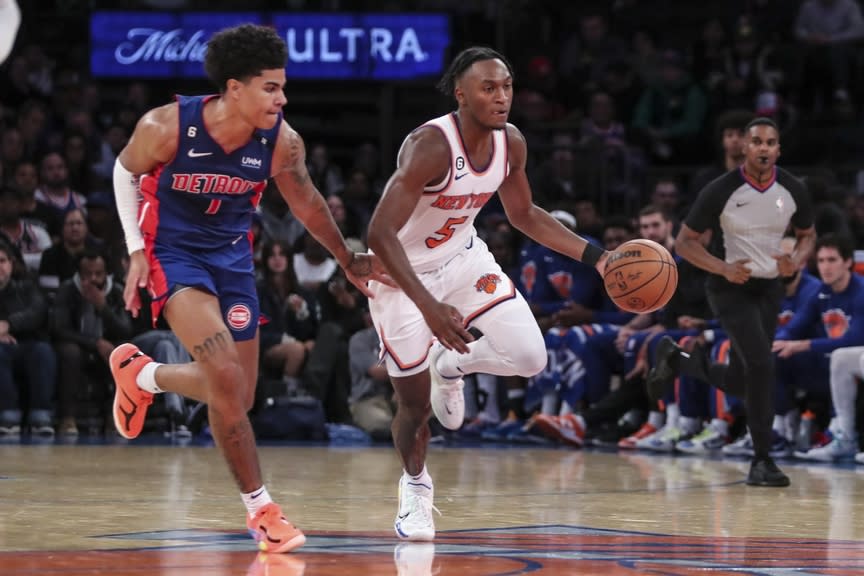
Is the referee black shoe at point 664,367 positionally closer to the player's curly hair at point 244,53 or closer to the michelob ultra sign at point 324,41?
the player's curly hair at point 244,53

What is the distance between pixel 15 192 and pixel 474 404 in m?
4.22

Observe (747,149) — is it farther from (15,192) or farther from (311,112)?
(311,112)

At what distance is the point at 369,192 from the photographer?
1426 cm

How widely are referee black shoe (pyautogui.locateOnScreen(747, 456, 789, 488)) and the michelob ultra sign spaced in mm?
8224

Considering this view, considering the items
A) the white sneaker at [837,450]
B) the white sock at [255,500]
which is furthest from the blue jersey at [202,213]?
→ the white sneaker at [837,450]

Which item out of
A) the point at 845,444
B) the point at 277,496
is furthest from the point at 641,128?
the point at 277,496

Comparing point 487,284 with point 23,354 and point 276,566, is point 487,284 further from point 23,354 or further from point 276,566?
point 23,354

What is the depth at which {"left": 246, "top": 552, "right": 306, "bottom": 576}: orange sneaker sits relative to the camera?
174 inches

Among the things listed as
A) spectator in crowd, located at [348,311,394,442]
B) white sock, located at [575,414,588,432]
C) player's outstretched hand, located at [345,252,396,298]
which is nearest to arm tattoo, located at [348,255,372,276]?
player's outstretched hand, located at [345,252,396,298]

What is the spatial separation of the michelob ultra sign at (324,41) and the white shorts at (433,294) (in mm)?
9684

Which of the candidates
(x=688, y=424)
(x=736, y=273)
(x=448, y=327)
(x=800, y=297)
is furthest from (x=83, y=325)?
(x=448, y=327)

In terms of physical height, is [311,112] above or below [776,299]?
above

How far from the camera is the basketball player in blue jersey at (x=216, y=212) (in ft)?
16.6

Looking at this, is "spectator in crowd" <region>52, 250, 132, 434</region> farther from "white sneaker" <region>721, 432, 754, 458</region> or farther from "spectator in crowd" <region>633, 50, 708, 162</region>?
"spectator in crowd" <region>633, 50, 708, 162</region>
